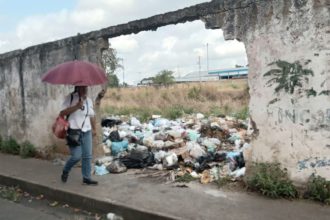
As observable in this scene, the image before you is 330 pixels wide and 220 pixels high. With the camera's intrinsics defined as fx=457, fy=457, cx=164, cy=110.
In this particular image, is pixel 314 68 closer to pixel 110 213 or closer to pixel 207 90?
pixel 110 213

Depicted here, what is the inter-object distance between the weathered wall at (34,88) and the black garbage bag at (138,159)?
171cm

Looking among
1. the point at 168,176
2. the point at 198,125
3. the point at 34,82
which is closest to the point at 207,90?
the point at 198,125

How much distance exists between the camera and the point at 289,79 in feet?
17.7

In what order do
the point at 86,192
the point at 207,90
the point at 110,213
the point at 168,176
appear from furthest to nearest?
the point at 207,90
the point at 168,176
the point at 86,192
the point at 110,213

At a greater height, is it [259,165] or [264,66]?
[264,66]

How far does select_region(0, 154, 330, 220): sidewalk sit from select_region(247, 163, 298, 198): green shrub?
5.1 inches

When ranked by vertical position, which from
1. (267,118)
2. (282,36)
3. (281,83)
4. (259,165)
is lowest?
(259,165)

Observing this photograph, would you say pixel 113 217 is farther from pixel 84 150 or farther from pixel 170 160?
pixel 170 160

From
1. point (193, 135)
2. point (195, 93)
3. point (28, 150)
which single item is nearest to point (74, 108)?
point (28, 150)

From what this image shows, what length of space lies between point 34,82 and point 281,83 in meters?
5.36

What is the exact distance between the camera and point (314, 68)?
17.0ft

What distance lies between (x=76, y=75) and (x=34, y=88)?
351 centimetres

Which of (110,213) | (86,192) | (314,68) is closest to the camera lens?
(314,68)

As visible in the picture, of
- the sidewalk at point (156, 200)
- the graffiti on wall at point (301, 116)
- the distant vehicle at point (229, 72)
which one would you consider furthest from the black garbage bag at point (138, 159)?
the distant vehicle at point (229, 72)
